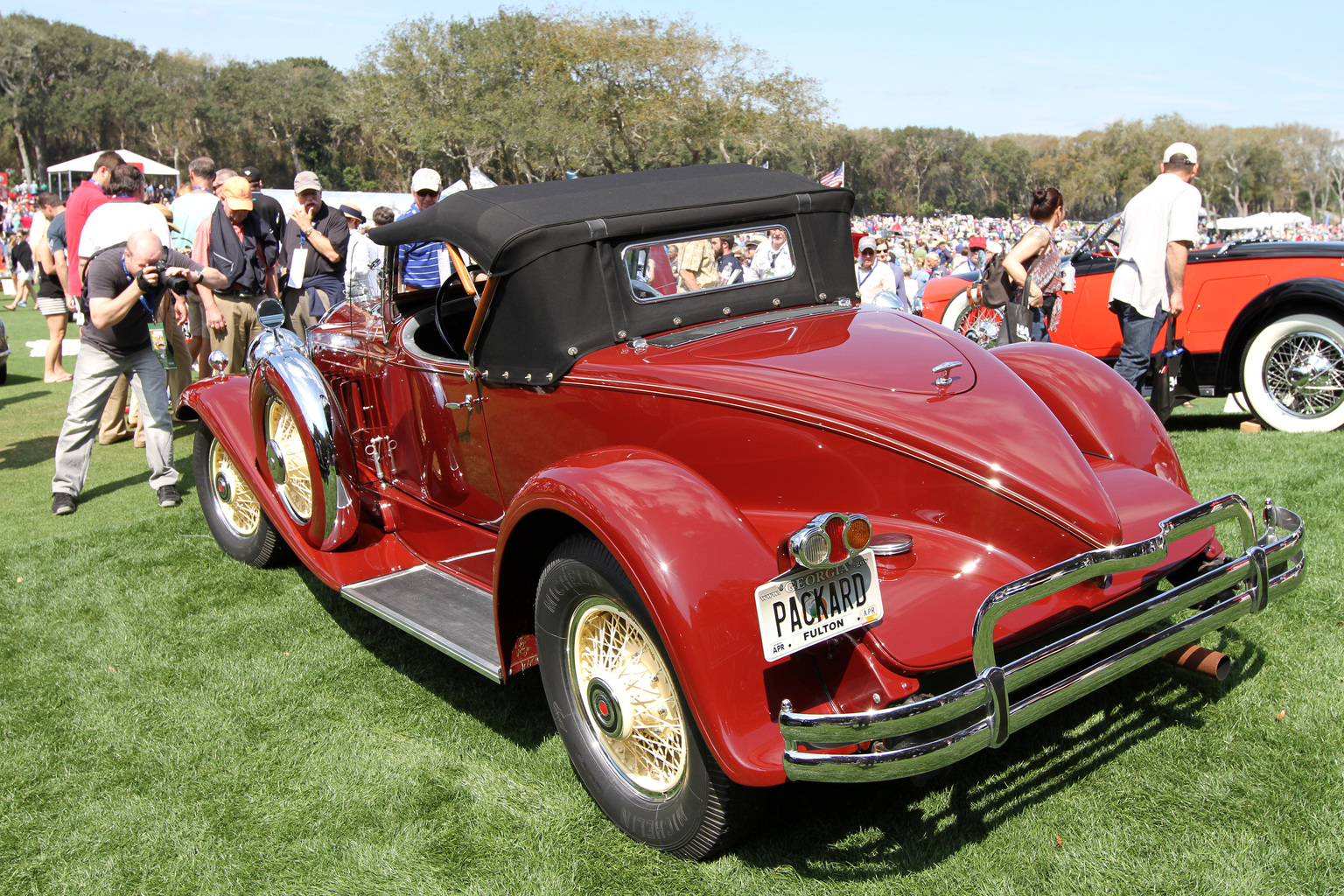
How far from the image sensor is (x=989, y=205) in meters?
107

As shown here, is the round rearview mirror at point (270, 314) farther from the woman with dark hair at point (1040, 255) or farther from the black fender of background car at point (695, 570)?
the woman with dark hair at point (1040, 255)

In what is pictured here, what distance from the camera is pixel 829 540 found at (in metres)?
2.28

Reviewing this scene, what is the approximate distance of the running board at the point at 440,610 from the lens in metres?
3.12

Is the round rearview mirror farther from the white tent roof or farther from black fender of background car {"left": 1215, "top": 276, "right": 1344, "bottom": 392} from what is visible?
the white tent roof

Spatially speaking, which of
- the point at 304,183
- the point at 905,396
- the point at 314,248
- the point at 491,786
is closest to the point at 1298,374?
the point at 905,396

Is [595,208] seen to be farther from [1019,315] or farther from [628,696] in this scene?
[1019,315]

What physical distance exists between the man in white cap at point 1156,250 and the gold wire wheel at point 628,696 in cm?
523

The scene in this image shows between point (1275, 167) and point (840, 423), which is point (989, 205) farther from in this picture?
point (840, 423)

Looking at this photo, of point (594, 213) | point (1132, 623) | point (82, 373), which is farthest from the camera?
point (82, 373)

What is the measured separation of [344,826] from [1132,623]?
243 centimetres

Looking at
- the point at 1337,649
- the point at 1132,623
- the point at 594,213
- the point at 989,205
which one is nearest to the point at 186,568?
the point at 594,213

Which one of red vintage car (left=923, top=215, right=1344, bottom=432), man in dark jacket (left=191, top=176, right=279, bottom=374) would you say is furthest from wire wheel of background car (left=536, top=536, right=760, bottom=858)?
man in dark jacket (left=191, top=176, right=279, bottom=374)

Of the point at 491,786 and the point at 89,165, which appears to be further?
the point at 89,165

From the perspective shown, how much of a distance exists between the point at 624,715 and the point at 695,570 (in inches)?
22.7
